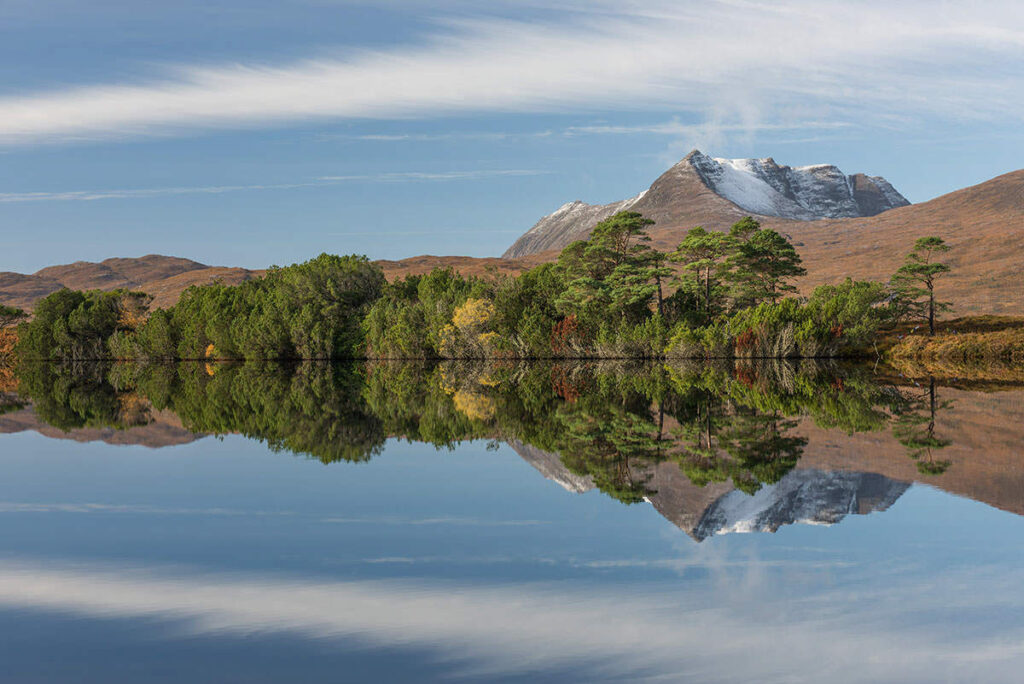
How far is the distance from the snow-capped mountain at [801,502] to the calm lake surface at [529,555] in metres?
0.04

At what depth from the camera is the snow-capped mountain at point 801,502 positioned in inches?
317

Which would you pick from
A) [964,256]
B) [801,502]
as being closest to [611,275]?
[801,502]

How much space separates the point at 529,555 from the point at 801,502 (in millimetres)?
3384

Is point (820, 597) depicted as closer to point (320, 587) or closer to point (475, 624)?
point (475, 624)

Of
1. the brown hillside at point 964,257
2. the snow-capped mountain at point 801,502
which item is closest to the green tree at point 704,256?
the snow-capped mountain at point 801,502

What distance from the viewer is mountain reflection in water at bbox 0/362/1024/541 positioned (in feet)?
31.3

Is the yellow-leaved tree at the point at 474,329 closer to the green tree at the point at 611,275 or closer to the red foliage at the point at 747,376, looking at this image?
the green tree at the point at 611,275

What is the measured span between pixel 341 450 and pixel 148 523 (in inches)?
215

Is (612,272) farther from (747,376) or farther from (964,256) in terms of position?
(964,256)

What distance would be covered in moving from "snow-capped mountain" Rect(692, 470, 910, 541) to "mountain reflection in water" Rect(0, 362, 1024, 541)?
3cm

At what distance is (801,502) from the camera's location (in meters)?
8.97

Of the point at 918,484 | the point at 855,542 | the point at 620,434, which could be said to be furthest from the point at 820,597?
the point at 620,434

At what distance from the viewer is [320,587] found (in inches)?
254

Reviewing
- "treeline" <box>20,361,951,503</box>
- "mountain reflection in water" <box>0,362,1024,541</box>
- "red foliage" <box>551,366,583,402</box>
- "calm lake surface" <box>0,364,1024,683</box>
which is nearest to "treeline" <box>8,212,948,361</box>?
"treeline" <box>20,361,951,503</box>
